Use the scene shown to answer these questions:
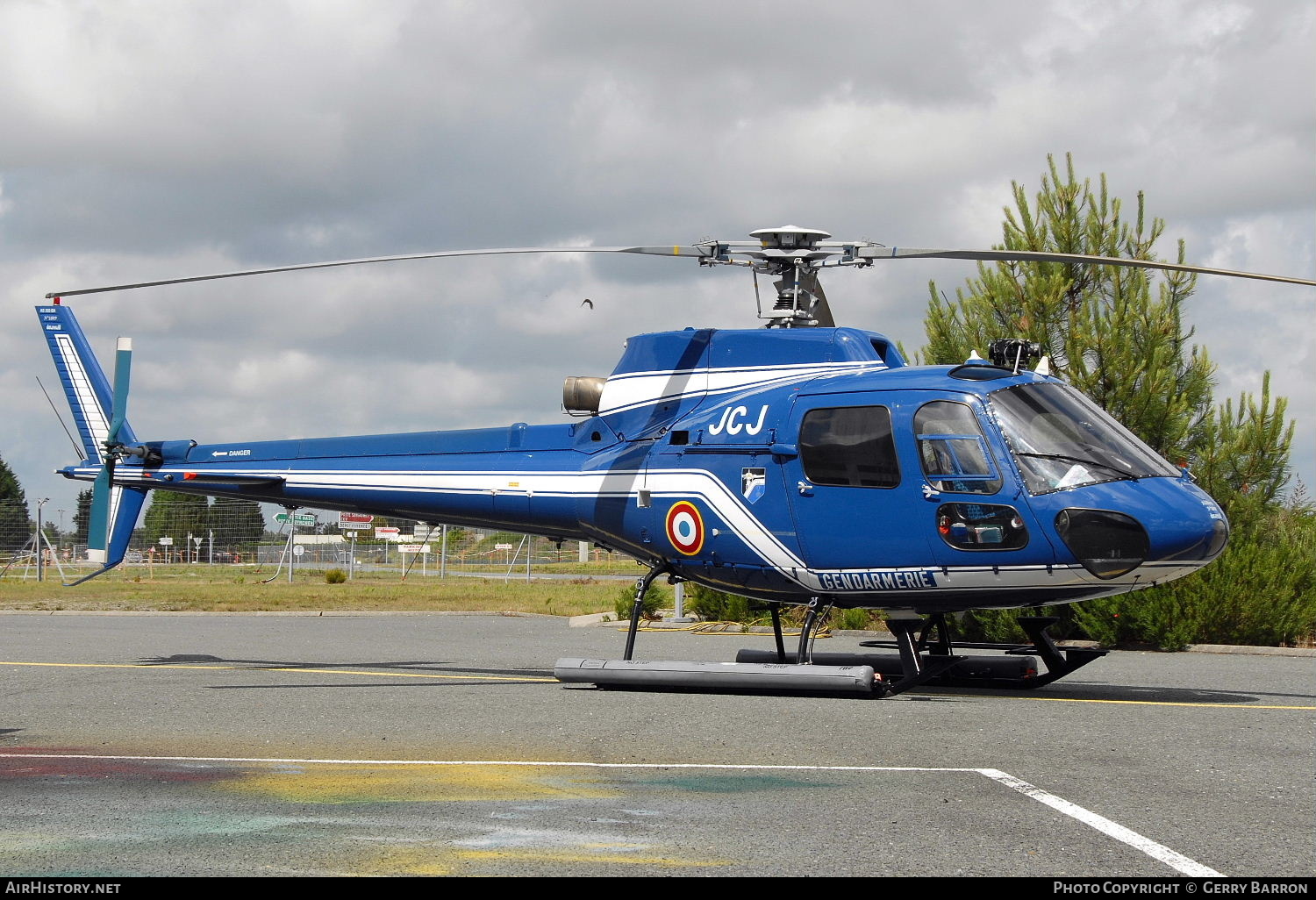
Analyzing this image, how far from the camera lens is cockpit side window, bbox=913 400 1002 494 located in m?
10.6

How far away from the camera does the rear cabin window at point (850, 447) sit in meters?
11.0

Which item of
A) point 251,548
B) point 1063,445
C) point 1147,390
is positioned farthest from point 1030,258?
point 251,548

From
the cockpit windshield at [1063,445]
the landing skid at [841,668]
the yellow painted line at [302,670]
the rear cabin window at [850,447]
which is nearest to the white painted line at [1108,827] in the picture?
the landing skid at [841,668]

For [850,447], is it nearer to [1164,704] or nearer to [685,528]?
[685,528]

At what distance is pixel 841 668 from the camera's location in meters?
10.9

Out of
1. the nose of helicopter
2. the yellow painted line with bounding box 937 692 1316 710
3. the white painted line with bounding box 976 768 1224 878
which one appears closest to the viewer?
the white painted line with bounding box 976 768 1224 878

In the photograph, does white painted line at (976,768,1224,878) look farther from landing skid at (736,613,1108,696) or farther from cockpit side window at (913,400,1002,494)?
landing skid at (736,613,1108,696)

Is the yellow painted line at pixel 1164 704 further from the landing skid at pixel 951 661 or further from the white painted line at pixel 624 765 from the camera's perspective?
the white painted line at pixel 624 765

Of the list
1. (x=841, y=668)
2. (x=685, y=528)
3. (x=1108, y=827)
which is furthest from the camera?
(x=685, y=528)

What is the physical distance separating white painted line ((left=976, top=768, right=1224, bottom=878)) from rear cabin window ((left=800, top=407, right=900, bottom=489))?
3.95 meters

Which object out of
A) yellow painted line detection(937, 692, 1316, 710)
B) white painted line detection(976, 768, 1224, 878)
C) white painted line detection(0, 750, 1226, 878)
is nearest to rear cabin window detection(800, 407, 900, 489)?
yellow painted line detection(937, 692, 1316, 710)

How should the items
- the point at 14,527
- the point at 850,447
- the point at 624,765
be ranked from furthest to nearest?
the point at 14,527 → the point at 850,447 → the point at 624,765

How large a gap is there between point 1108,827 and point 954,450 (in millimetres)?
5146

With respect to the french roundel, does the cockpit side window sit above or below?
above
